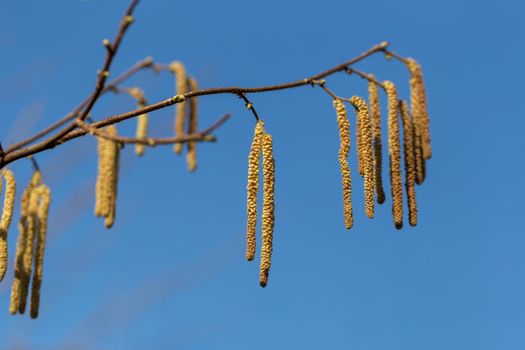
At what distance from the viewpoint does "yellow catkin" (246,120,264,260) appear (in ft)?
5.08

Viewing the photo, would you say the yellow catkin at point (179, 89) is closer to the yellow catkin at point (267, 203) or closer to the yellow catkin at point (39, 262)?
the yellow catkin at point (39, 262)

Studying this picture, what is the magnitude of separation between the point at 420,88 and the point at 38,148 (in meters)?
0.92

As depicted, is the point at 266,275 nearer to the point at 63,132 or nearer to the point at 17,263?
the point at 63,132

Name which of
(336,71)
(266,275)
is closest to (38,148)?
(266,275)

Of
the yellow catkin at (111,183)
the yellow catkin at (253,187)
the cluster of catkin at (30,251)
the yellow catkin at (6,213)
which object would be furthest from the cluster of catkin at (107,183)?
the yellow catkin at (253,187)

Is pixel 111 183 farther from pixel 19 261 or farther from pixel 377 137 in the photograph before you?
pixel 377 137

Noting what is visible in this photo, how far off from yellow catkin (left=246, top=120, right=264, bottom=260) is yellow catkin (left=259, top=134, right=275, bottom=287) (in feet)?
0.05

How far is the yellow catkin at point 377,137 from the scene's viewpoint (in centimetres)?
184

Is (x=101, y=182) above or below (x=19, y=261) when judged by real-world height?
above

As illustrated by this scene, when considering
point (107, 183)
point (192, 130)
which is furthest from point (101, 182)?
point (192, 130)

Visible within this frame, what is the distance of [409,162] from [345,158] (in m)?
0.26

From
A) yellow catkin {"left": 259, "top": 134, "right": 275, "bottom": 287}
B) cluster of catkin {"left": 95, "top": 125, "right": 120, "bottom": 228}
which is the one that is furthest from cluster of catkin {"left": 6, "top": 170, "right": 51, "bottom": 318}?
yellow catkin {"left": 259, "top": 134, "right": 275, "bottom": 287}

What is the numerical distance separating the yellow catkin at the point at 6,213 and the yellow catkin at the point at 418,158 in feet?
3.03

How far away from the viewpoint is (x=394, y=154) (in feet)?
6.01
